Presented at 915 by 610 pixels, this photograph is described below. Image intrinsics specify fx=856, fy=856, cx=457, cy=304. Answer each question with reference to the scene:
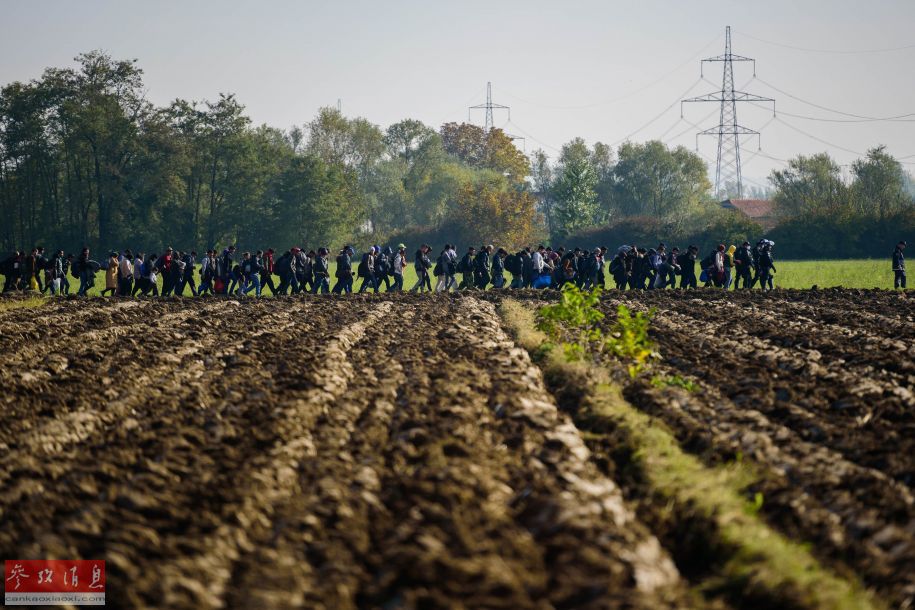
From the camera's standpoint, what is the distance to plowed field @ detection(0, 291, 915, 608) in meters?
4.82

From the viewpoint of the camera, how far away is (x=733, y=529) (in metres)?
5.62

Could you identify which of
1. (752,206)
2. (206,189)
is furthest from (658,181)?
(206,189)

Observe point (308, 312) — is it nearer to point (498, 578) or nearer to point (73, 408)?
point (73, 408)

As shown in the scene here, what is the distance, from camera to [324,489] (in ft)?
19.9

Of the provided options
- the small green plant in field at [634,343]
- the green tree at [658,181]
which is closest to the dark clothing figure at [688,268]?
the small green plant in field at [634,343]

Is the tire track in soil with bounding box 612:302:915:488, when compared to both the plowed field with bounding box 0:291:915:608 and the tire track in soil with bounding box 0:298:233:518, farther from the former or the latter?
the tire track in soil with bounding box 0:298:233:518

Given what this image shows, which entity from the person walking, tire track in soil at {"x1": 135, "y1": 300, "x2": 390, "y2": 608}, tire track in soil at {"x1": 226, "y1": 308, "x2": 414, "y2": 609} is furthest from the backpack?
tire track in soil at {"x1": 226, "y1": 308, "x2": 414, "y2": 609}

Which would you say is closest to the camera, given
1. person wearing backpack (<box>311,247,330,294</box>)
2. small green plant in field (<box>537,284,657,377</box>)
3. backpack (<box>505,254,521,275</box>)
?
small green plant in field (<box>537,284,657,377</box>)

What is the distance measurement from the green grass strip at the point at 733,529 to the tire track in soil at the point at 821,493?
0.18 meters

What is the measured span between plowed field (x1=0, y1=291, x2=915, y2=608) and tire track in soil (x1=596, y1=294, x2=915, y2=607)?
2cm

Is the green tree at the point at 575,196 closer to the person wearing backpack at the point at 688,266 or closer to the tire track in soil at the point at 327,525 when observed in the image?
the person wearing backpack at the point at 688,266

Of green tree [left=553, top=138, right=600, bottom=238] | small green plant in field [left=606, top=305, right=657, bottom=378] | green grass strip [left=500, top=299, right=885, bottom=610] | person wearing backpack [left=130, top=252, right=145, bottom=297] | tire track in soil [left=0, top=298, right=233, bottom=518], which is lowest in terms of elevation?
green grass strip [left=500, top=299, right=885, bottom=610]

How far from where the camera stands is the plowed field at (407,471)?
190 inches

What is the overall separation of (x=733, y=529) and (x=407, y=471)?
242 centimetres
